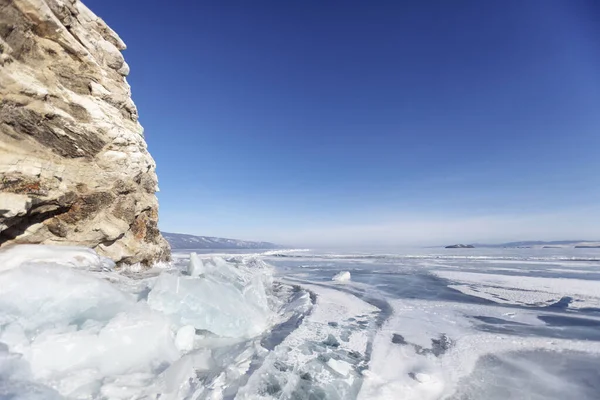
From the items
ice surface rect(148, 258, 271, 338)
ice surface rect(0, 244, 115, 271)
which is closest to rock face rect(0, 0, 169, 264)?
ice surface rect(0, 244, 115, 271)

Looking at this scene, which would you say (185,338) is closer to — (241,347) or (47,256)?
(241,347)

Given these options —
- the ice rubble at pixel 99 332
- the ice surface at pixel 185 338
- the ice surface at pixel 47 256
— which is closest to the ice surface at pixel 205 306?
the ice rubble at pixel 99 332

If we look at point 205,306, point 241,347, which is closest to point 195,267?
point 205,306

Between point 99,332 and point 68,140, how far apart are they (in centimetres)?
854

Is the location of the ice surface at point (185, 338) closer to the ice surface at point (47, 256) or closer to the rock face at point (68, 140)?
the ice surface at point (47, 256)

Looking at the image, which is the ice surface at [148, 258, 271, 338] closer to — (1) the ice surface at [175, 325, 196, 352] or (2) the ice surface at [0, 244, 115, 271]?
(1) the ice surface at [175, 325, 196, 352]

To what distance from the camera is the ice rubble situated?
3.90 metres

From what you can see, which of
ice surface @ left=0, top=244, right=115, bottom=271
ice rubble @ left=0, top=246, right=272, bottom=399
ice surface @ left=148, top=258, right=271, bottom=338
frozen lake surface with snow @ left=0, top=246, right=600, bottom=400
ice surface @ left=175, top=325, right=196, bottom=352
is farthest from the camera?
ice surface @ left=0, top=244, right=115, bottom=271

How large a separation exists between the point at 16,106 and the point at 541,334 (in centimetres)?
1491

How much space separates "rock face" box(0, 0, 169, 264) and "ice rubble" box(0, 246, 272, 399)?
9.37 feet

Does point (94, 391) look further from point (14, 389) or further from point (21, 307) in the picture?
point (21, 307)

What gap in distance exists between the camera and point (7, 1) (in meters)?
8.59

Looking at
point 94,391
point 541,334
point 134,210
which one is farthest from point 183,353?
point 134,210

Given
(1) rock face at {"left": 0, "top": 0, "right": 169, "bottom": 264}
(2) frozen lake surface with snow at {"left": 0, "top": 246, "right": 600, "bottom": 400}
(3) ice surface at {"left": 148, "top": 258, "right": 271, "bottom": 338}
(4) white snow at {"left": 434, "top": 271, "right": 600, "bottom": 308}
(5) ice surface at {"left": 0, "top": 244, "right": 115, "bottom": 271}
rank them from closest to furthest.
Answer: (2) frozen lake surface with snow at {"left": 0, "top": 246, "right": 600, "bottom": 400}
(3) ice surface at {"left": 148, "top": 258, "right": 271, "bottom": 338}
(5) ice surface at {"left": 0, "top": 244, "right": 115, "bottom": 271}
(1) rock face at {"left": 0, "top": 0, "right": 169, "bottom": 264}
(4) white snow at {"left": 434, "top": 271, "right": 600, "bottom": 308}
